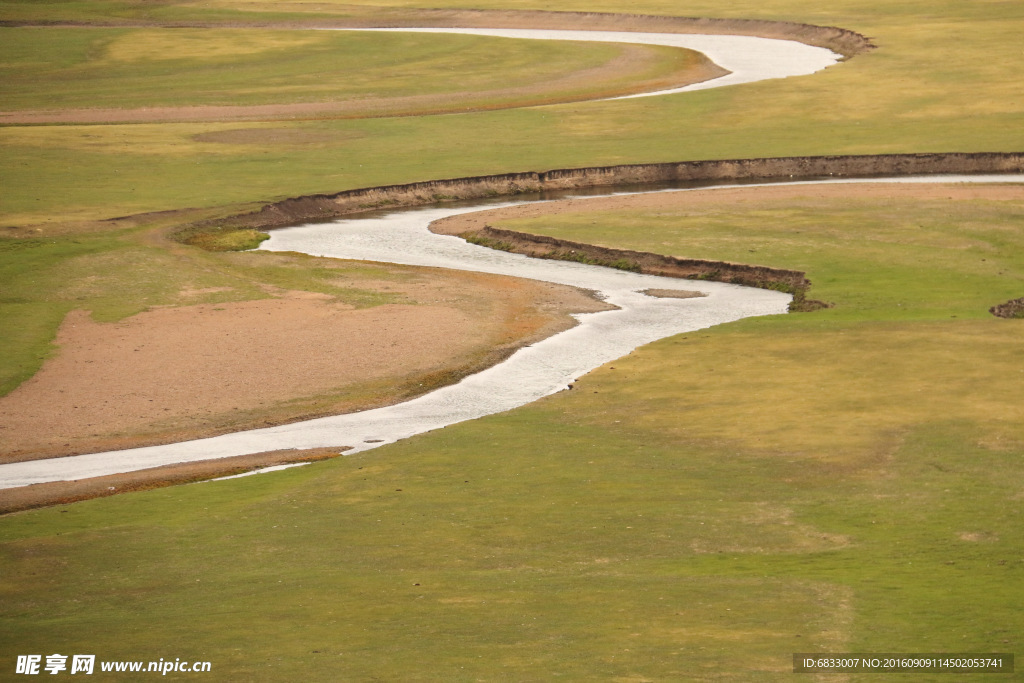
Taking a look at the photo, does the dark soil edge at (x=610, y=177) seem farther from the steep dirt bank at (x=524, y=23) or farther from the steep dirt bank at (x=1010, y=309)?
the steep dirt bank at (x=524, y=23)

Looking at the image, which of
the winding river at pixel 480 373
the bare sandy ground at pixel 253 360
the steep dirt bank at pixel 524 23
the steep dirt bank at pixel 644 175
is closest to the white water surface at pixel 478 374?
the winding river at pixel 480 373

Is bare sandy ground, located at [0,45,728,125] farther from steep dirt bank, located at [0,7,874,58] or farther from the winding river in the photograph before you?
the winding river

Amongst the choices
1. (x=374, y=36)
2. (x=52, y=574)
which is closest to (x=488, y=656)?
(x=52, y=574)

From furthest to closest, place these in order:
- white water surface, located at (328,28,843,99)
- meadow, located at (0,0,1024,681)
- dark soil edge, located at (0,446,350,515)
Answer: white water surface, located at (328,28,843,99), dark soil edge, located at (0,446,350,515), meadow, located at (0,0,1024,681)

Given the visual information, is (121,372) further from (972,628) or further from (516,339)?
(972,628)

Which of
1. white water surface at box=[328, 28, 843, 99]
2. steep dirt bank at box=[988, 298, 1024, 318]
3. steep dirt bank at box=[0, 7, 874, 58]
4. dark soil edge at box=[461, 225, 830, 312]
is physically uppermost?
steep dirt bank at box=[0, 7, 874, 58]

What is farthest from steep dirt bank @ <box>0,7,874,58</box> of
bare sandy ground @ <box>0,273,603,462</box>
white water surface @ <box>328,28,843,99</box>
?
bare sandy ground @ <box>0,273,603,462</box>

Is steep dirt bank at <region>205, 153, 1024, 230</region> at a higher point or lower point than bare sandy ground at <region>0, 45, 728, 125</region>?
lower
